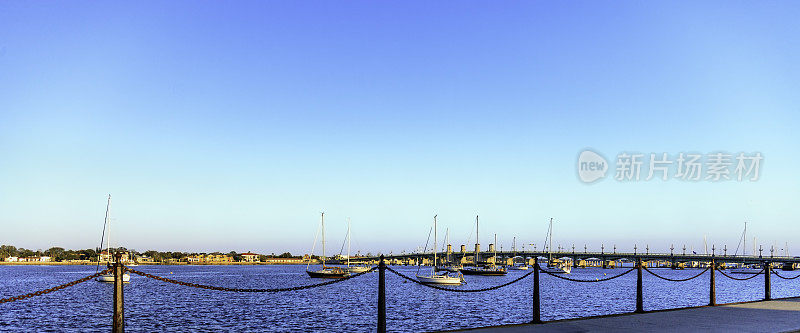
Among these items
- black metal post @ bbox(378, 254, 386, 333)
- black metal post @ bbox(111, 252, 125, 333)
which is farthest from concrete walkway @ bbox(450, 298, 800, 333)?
black metal post @ bbox(111, 252, 125, 333)

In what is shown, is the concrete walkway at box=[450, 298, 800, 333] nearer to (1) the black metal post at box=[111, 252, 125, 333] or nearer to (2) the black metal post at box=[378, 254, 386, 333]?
(2) the black metal post at box=[378, 254, 386, 333]

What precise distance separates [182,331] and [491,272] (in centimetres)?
10551

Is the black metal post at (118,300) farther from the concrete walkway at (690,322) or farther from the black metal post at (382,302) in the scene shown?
the concrete walkway at (690,322)

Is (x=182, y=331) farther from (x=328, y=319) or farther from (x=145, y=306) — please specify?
(x=145, y=306)

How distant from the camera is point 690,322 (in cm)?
1320

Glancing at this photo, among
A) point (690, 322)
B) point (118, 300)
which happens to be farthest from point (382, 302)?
point (690, 322)

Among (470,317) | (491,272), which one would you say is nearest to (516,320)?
(470,317)

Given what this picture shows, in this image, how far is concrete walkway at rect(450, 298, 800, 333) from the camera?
11.9 meters

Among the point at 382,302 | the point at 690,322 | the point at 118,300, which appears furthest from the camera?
the point at 690,322

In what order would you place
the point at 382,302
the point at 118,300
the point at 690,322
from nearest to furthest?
the point at 118,300, the point at 382,302, the point at 690,322

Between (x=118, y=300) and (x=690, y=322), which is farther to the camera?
(x=690, y=322)

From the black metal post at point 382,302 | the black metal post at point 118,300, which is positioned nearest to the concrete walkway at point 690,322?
the black metal post at point 382,302

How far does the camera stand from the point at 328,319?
40.2 metres

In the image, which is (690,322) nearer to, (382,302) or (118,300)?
(382,302)
